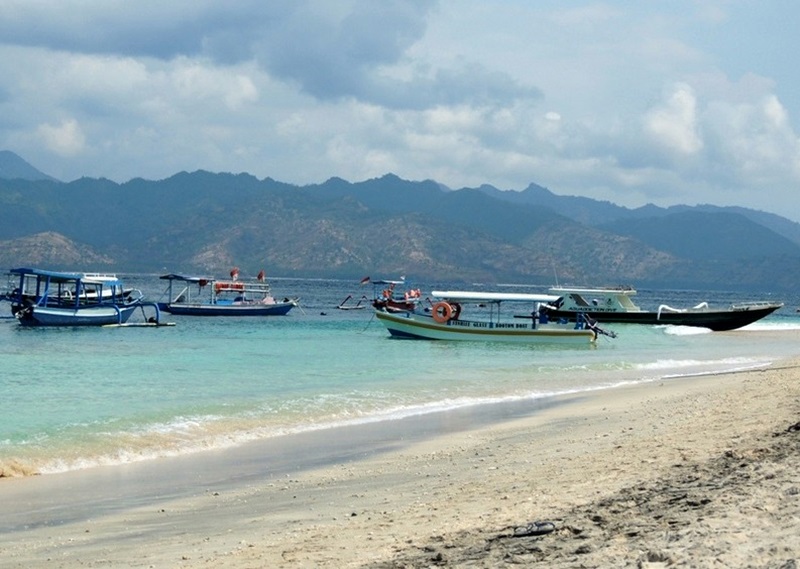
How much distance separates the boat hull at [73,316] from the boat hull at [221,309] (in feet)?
36.8

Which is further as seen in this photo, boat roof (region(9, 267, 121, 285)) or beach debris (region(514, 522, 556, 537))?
boat roof (region(9, 267, 121, 285))

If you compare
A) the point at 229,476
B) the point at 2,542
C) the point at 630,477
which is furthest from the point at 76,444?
the point at 630,477

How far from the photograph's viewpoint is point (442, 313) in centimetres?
4541

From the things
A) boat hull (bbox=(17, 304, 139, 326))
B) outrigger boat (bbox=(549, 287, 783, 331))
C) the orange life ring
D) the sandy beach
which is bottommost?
boat hull (bbox=(17, 304, 139, 326))

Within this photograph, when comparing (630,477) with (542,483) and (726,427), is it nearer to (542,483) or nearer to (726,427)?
(542,483)

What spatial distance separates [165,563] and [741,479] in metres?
5.11

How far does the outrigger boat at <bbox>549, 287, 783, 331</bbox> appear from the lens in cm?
5938

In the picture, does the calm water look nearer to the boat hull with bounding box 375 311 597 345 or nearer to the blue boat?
the boat hull with bounding box 375 311 597 345

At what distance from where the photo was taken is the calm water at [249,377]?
16906 mm

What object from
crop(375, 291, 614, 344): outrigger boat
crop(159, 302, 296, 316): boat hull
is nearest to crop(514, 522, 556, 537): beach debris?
crop(375, 291, 614, 344): outrigger boat

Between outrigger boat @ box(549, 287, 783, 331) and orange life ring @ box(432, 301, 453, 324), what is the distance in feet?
50.6

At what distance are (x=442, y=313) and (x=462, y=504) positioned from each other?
3557 centimetres

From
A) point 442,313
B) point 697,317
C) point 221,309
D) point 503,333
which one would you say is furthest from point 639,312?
point 221,309

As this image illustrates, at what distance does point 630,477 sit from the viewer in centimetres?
1030
